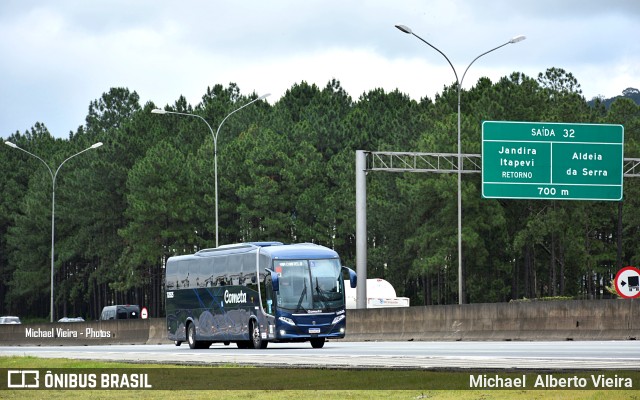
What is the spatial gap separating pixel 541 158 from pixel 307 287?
48.4 ft

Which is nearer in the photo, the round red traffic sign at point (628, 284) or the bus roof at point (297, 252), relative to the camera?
the round red traffic sign at point (628, 284)

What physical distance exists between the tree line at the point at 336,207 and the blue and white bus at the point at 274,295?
52.6 metres

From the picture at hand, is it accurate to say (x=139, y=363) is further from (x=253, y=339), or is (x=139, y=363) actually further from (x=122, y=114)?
(x=122, y=114)

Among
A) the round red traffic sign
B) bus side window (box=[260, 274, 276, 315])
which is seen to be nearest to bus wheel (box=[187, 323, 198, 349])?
bus side window (box=[260, 274, 276, 315])

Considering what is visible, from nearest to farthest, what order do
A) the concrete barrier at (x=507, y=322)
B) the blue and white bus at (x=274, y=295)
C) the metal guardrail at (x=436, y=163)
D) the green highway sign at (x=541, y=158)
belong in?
the concrete barrier at (x=507, y=322) < the blue and white bus at (x=274, y=295) < the green highway sign at (x=541, y=158) < the metal guardrail at (x=436, y=163)

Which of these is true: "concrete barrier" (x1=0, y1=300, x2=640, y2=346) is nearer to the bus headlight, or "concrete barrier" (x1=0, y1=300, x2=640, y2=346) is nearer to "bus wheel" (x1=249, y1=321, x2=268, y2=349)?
the bus headlight

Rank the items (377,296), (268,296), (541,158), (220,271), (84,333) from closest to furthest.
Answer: (268,296)
(220,271)
(541,158)
(84,333)
(377,296)

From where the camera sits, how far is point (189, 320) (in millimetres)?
43688

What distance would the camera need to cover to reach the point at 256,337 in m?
38.8

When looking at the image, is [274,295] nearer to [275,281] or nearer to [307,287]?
[275,281]

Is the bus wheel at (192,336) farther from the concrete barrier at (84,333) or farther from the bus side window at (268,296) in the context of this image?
the concrete barrier at (84,333)

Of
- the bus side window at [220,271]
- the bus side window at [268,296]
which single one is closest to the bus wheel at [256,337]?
the bus side window at [268,296]

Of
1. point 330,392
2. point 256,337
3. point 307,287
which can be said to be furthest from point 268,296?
point 330,392

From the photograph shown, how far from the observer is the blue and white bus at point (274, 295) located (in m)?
37.9
